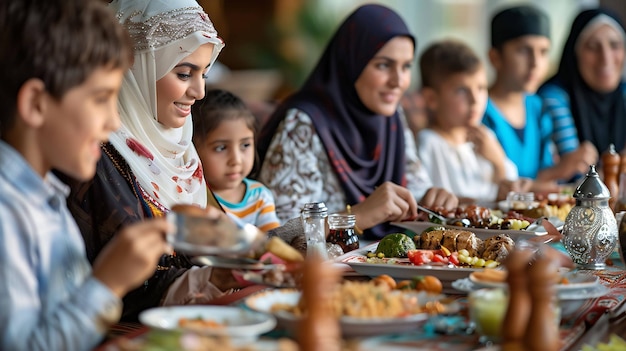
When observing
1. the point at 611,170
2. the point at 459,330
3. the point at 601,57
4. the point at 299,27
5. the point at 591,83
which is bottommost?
the point at 459,330

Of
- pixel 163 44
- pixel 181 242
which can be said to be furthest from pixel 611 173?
pixel 181 242

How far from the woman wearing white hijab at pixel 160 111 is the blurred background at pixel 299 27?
542 cm

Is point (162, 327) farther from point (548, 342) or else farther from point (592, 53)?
point (592, 53)

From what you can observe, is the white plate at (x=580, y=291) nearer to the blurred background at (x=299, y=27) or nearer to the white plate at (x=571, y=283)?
the white plate at (x=571, y=283)

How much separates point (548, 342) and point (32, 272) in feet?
2.37

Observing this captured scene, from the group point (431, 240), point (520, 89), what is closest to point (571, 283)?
point (431, 240)

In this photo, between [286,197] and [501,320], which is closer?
[501,320]

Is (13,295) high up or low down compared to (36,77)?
down

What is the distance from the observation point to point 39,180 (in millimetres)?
1278

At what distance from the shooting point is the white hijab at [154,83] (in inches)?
83.0

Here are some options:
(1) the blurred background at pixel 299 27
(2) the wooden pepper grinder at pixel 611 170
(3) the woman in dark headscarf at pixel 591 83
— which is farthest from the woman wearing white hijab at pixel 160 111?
(1) the blurred background at pixel 299 27

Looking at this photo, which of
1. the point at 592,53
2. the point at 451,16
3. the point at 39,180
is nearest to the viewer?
the point at 39,180

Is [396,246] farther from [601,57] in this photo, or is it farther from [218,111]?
[601,57]

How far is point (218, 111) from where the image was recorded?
265cm
